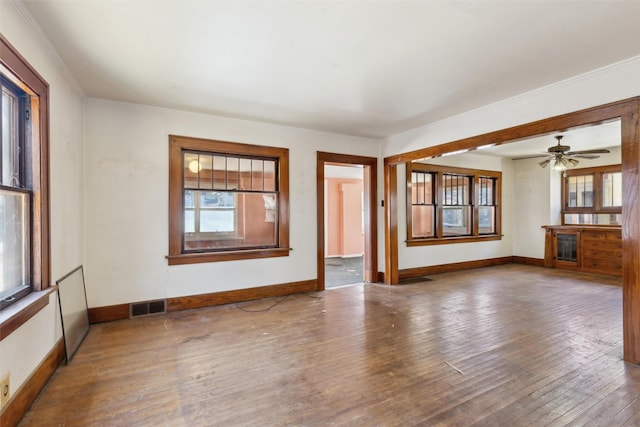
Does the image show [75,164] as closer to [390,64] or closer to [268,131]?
[268,131]

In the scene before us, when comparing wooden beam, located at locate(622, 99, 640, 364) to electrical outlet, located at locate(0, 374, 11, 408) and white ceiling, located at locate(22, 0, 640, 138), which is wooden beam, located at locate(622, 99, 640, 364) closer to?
white ceiling, located at locate(22, 0, 640, 138)

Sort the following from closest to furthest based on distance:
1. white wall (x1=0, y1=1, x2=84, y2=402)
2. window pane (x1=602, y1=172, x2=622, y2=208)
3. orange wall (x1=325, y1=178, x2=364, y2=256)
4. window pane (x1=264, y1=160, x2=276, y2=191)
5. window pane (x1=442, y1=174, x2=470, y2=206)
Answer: white wall (x1=0, y1=1, x2=84, y2=402) < window pane (x1=264, y1=160, x2=276, y2=191) < window pane (x1=602, y1=172, x2=622, y2=208) < window pane (x1=442, y1=174, x2=470, y2=206) < orange wall (x1=325, y1=178, x2=364, y2=256)

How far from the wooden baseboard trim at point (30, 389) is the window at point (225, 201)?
1.60 m

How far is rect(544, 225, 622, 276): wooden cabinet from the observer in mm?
6090

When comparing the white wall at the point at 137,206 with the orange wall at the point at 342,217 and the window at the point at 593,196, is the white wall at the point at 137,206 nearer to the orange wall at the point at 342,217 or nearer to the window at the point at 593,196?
the orange wall at the point at 342,217

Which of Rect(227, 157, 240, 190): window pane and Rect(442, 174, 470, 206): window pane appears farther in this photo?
Rect(442, 174, 470, 206): window pane

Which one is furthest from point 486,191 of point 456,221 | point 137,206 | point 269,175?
point 137,206

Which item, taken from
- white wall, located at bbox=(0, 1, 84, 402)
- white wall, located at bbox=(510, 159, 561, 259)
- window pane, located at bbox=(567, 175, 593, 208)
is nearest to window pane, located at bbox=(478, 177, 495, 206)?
white wall, located at bbox=(510, 159, 561, 259)

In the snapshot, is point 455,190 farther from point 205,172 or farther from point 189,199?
point 189,199

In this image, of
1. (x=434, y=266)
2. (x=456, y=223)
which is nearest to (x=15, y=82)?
(x=434, y=266)

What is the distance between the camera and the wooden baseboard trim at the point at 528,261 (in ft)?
24.0

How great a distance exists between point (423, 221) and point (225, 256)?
4.31 metres

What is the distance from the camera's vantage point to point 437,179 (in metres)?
6.63

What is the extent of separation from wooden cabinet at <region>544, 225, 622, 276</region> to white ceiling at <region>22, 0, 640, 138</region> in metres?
4.95
